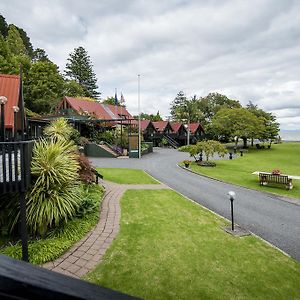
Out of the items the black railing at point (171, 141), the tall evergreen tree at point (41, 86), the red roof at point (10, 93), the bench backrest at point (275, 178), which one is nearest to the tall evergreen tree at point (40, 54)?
the tall evergreen tree at point (41, 86)

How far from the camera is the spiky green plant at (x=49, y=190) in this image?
28.8 ft

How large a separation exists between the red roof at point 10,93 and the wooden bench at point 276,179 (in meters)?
17.9

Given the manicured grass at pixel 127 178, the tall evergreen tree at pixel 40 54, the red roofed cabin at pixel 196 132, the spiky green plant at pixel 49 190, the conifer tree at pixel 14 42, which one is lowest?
the manicured grass at pixel 127 178

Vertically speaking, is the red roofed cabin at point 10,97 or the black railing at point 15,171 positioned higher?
the red roofed cabin at point 10,97

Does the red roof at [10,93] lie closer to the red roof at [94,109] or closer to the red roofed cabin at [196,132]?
the red roof at [94,109]

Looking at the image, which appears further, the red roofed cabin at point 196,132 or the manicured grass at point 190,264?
the red roofed cabin at point 196,132

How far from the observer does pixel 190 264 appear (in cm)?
763

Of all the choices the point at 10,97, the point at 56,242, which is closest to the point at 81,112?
Result: the point at 10,97

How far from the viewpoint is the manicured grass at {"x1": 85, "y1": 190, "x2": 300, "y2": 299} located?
6.45m

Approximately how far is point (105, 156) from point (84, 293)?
34768mm

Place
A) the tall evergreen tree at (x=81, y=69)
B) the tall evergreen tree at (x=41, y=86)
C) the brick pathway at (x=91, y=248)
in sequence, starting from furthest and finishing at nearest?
the tall evergreen tree at (x=81, y=69) → the tall evergreen tree at (x=41, y=86) → the brick pathway at (x=91, y=248)

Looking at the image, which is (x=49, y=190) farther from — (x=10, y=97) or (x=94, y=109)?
(x=94, y=109)

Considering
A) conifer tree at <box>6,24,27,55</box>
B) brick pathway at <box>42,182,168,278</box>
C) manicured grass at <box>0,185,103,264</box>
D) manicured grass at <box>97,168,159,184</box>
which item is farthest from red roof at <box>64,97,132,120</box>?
manicured grass at <box>0,185,103,264</box>

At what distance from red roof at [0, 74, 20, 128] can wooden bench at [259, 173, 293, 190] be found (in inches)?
704
